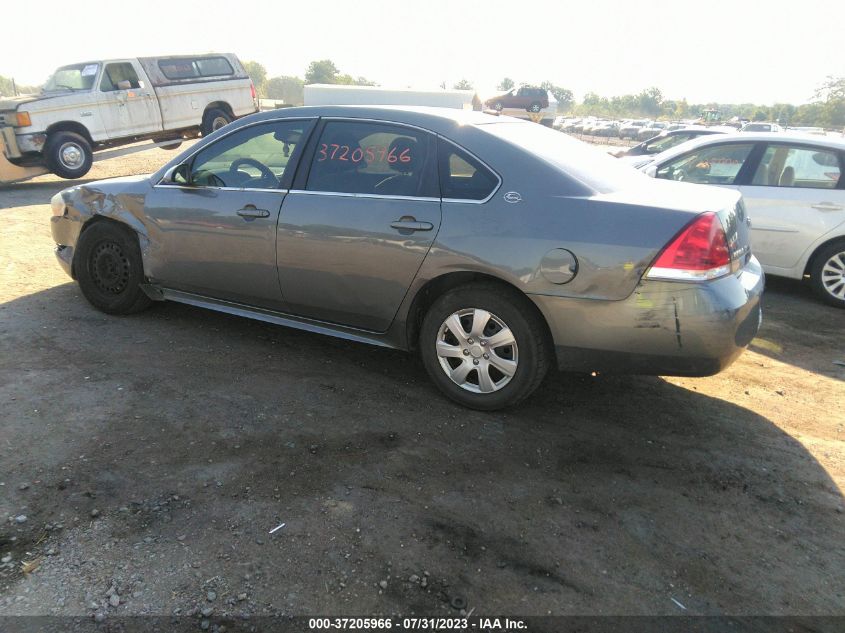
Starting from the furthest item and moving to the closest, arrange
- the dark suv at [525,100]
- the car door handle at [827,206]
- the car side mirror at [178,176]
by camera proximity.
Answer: the dark suv at [525,100] → the car door handle at [827,206] → the car side mirror at [178,176]

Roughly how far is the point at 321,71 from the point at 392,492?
315 ft

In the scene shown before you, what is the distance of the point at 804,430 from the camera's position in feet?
11.6

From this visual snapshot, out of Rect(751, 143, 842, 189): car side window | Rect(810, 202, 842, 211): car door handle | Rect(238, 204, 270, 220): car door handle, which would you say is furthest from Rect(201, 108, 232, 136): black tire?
Rect(810, 202, 842, 211): car door handle

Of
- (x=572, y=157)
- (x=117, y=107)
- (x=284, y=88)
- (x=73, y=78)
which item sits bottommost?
(x=117, y=107)

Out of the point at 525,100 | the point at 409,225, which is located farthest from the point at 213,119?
the point at 525,100

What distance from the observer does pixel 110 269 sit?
472 cm

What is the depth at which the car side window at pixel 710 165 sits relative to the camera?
637cm

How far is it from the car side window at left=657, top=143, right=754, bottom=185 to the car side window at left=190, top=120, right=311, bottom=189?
4.46 m

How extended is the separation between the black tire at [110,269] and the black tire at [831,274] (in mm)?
6101

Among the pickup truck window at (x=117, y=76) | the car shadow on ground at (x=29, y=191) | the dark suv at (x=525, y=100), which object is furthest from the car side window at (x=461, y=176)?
the dark suv at (x=525, y=100)

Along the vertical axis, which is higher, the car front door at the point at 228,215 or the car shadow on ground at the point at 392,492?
the car front door at the point at 228,215

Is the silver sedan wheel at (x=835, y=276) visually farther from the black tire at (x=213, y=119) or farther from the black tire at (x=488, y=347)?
the black tire at (x=213, y=119)

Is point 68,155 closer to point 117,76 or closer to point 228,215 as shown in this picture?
point 117,76

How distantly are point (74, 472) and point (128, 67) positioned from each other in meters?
12.5
